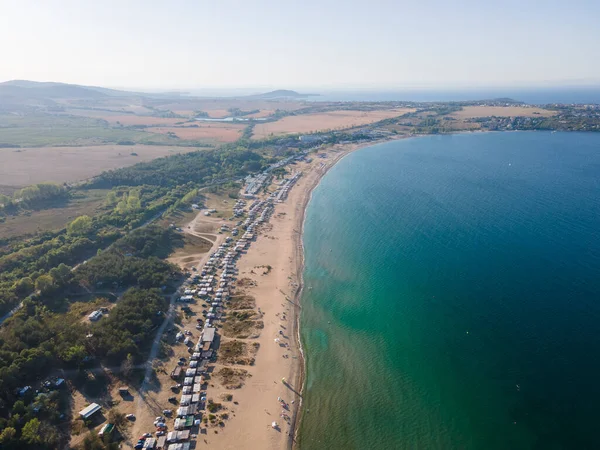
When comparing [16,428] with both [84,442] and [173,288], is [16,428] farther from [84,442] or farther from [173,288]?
[173,288]

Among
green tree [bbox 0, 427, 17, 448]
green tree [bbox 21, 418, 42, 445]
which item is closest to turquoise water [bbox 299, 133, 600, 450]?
green tree [bbox 21, 418, 42, 445]

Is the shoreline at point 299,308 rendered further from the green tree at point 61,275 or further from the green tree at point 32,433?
the green tree at point 61,275

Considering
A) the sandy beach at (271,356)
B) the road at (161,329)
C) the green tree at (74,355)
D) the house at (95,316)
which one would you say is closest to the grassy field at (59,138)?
the road at (161,329)

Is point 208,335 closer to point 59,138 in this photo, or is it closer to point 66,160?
point 66,160

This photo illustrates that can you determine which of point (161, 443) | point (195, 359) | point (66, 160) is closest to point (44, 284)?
point (195, 359)

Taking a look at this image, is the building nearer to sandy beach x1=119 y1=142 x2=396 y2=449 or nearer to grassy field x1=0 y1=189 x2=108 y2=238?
sandy beach x1=119 y1=142 x2=396 y2=449
